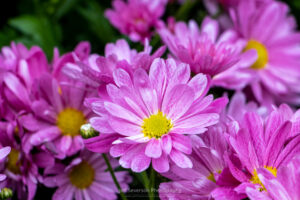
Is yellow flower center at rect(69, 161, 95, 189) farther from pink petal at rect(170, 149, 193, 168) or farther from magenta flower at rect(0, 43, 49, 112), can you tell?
pink petal at rect(170, 149, 193, 168)

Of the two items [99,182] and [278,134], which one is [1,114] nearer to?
[99,182]

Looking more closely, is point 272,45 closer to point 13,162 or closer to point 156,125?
point 156,125

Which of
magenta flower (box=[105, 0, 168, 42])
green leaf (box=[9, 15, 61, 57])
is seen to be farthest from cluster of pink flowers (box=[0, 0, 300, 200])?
green leaf (box=[9, 15, 61, 57])

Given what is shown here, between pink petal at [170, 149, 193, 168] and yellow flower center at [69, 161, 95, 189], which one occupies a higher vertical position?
pink petal at [170, 149, 193, 168]

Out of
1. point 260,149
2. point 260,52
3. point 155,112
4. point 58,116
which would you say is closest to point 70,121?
point 58,116

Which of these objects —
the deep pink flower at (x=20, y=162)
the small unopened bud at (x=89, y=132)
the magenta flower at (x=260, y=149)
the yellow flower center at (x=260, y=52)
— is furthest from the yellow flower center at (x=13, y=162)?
the yellow flower center at (x=260, y=52)

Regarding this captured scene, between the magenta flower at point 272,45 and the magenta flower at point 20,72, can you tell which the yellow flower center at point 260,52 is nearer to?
the magenta flower at point 272,45

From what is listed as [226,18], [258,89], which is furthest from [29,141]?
[226,18]
